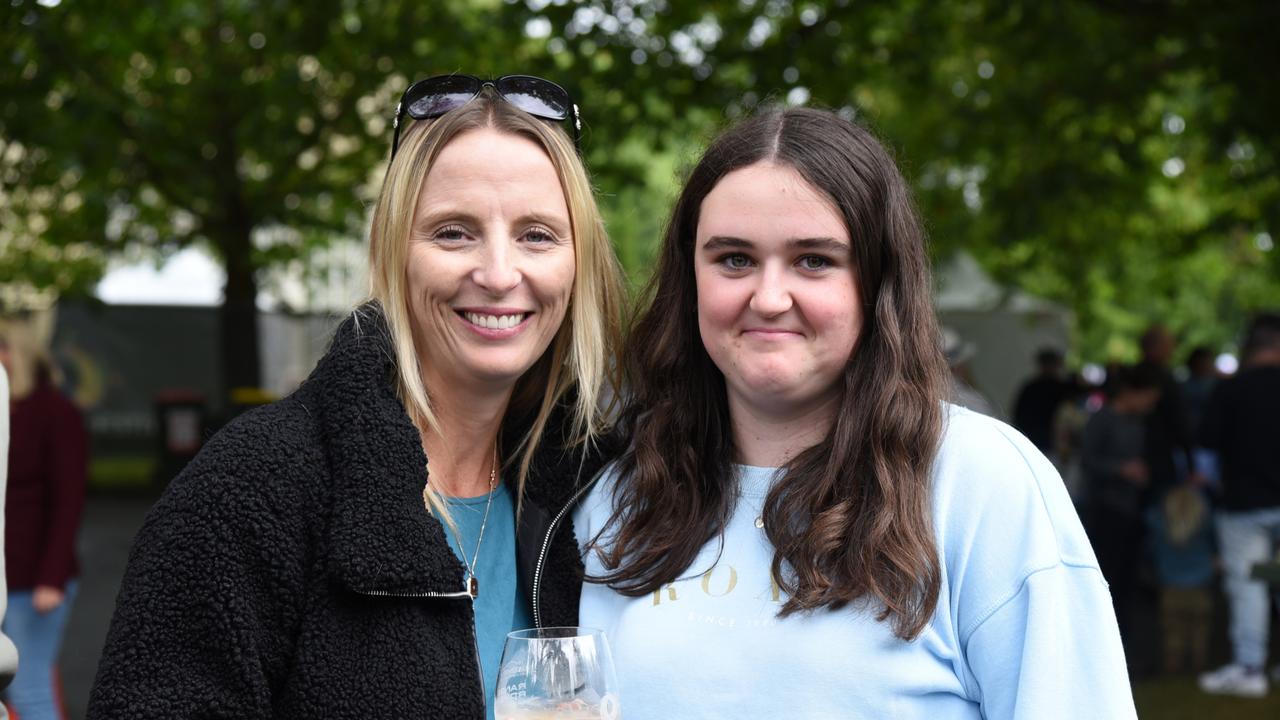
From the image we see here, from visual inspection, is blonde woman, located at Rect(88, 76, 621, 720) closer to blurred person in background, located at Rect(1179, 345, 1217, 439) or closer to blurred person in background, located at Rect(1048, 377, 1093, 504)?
blurred person in background, located at Rect(1179, 345, 1217, 439)

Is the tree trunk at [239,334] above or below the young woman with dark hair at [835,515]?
above

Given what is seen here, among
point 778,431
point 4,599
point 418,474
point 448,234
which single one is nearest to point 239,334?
point 4,599

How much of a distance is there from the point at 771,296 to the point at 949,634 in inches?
22.2

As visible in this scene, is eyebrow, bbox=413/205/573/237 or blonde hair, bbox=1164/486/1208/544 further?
blonde hair, bbox=1164/486/1208/544

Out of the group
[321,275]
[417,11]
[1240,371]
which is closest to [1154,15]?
[1240,371]

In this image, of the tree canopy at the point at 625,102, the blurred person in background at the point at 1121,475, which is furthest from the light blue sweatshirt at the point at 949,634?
the blurred person in background at the point at 1121,475

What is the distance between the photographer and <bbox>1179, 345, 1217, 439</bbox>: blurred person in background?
421 inches

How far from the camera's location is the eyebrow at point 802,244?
197 centimetres

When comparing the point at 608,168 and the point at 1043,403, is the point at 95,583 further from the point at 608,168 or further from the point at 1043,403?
the point at 1043,403

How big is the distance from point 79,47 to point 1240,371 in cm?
700

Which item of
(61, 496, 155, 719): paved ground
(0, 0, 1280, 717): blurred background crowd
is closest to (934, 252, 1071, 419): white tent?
(0, 0, 1280, 717): blurred background crowd

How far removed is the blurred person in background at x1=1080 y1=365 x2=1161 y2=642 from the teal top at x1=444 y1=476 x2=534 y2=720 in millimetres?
7036

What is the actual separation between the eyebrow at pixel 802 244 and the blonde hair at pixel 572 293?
15.2 inches

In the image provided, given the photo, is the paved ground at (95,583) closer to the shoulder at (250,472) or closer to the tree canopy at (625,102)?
the tree canopy at (625,102)
